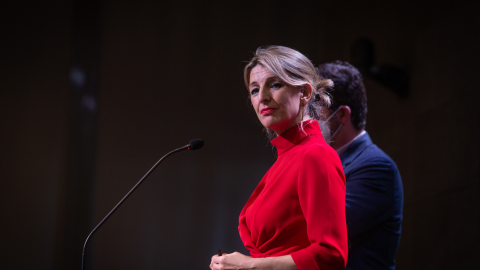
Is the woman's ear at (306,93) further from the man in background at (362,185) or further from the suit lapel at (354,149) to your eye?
the suit lapel at (354,149)

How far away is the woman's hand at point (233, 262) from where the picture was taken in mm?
923

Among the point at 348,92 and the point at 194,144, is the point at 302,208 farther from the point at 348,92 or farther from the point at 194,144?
the point at 348,92

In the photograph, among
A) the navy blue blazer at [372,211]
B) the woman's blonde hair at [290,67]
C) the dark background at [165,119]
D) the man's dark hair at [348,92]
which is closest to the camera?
the woman's blonde hair at [290,67]

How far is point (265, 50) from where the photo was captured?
112cm

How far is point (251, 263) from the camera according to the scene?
916 millimetres

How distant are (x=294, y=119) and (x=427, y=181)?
1.77 meters

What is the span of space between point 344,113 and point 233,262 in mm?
944

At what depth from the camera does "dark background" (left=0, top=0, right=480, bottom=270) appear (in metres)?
2.57

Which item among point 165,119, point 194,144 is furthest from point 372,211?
point 165,119

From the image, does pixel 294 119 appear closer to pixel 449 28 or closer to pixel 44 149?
pixel 449 28

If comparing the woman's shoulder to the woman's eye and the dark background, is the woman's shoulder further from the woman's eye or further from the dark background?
the dark background

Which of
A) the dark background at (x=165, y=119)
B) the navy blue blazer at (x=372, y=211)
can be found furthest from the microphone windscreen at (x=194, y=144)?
the dark background at (x=165, y=119)

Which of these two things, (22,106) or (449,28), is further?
(22,106)

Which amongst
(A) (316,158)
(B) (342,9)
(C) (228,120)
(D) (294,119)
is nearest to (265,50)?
(D) (294,119)
